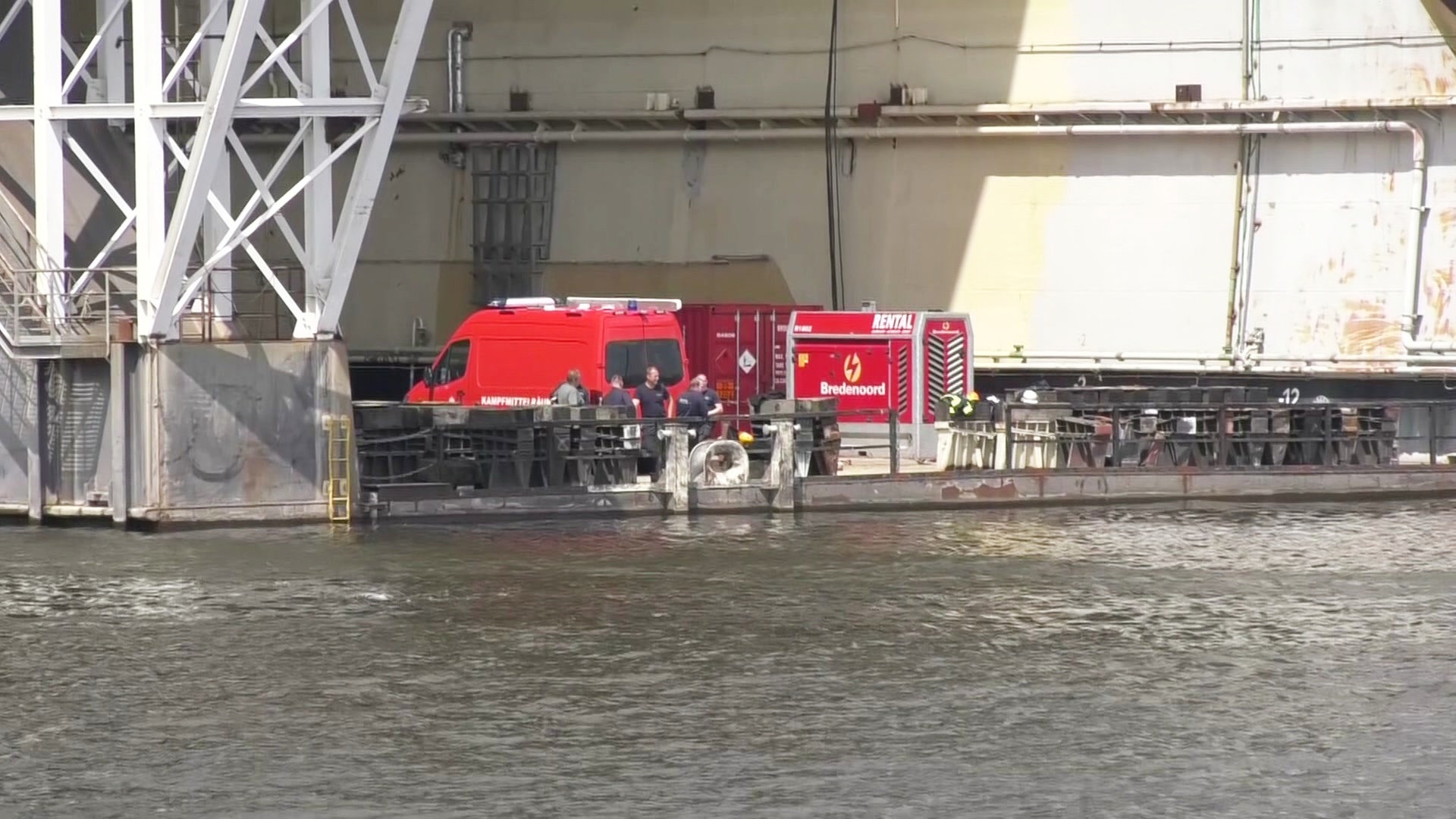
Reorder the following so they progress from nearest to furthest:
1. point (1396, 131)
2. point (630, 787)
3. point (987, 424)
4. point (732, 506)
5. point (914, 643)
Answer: point (630, 787)
point (914, 643)
point (732, 506)
point (987, 424)
point (1396, 131)

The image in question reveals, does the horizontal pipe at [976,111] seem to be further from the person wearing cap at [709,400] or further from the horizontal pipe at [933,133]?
the person wearing cap at [709,400]

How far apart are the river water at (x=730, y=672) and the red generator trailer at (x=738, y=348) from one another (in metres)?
7.59

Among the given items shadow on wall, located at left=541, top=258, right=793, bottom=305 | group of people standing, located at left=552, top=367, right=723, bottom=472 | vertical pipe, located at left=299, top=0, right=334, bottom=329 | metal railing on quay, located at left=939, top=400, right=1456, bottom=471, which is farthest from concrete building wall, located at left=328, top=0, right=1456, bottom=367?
vertical pipe, located at left=299, top=0, right=334, bottom=329

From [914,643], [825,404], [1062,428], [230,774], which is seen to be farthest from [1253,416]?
[230,774]

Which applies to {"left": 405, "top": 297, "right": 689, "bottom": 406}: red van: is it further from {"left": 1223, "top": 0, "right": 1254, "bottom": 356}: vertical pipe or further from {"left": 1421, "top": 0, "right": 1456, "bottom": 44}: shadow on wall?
{"left": 1421, "top": 0, "right": 1456, "bottom": 44}: shadow on wall

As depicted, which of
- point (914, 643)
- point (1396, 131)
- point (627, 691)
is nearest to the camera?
point (627, 691)

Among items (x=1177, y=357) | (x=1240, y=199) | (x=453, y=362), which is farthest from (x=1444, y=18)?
(x=453, y=362)

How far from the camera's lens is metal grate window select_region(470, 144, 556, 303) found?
116 ft

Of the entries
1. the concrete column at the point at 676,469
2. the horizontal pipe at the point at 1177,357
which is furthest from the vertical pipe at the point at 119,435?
the horizontal pipe at the point at 1177,357

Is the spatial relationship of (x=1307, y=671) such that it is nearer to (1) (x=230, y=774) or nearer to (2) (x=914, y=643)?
(2) (x=914, y=643)

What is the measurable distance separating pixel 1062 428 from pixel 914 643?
10436mm

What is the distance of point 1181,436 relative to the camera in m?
25.8

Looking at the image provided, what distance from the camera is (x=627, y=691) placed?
14.4 metres

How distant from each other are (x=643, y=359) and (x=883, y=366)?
3.63 meters
